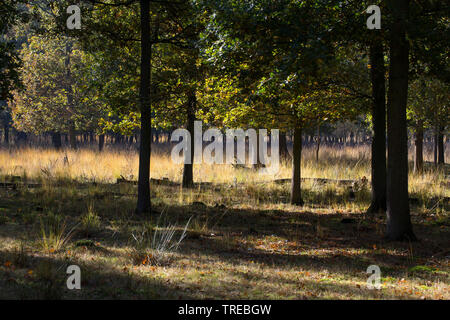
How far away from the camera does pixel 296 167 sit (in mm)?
12383

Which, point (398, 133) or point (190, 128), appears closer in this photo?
point (398, 133)

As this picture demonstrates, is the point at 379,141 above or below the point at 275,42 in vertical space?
below

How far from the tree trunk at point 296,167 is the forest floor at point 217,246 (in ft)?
1.28

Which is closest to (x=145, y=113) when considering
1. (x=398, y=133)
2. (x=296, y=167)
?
(x=296, y=167)

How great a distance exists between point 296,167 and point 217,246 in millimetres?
5251

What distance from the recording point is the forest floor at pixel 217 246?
17.5 ft

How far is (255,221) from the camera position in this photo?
34.1 ft

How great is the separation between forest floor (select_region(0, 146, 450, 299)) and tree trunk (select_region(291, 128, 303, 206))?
389 mm
